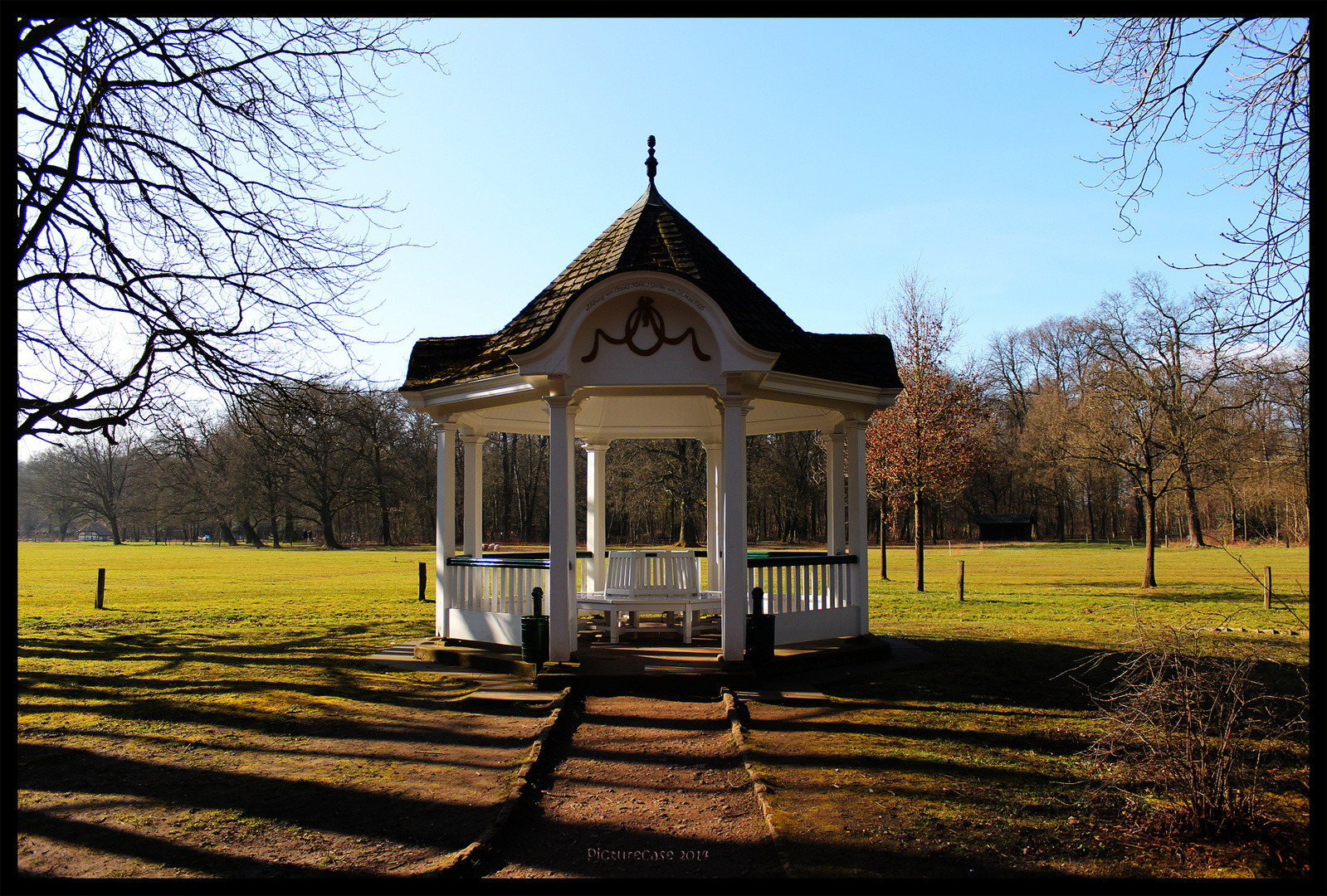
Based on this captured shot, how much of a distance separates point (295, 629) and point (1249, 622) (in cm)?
1785

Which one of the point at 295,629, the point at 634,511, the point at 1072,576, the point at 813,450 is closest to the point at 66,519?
the point at 634,511

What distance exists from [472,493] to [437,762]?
5861 millimetres

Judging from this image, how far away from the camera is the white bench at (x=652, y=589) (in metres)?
10.6

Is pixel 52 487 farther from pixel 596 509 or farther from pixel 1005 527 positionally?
pixel 1005 527

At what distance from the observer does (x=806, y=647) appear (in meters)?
10.1

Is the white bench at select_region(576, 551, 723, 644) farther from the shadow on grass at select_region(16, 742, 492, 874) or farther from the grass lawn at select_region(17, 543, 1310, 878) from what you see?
the shadow on grass at select_region(16, 742, 492, 874)

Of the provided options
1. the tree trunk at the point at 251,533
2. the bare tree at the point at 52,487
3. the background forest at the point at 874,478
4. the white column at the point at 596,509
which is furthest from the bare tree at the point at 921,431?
the bare tree at the point at 52,487

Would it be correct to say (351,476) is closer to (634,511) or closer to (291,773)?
(634,511)

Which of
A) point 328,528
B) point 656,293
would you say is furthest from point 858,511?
point 328,528

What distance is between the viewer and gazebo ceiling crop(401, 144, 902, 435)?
28.0ft

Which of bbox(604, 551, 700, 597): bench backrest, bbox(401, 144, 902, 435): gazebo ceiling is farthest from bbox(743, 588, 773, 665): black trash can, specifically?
bbox(401, 144, 902, 435): gazebo ceiling

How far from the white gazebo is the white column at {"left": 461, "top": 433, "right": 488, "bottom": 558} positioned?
0.11 feet

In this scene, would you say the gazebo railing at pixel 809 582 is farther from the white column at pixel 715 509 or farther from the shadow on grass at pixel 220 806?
the shadow on grass at pixel 220 806

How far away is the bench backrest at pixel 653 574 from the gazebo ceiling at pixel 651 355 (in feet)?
7.51
